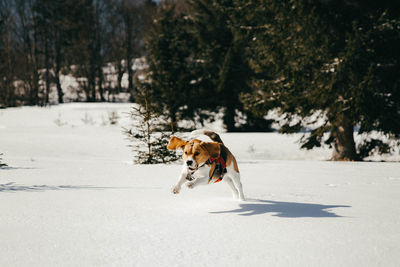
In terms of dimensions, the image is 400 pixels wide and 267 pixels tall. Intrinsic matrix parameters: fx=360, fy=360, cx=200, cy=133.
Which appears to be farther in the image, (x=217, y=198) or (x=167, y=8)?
(x=167, y=8)

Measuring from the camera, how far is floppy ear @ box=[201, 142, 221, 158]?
342 centimetres

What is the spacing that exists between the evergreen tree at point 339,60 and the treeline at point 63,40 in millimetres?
21231

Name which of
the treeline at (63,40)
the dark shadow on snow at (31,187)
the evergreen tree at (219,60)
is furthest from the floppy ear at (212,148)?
the treeline at (63,40)

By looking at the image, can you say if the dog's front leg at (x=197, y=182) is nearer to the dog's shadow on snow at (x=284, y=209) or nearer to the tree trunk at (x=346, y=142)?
the dog's shadow on snow at (x=284, y=209)

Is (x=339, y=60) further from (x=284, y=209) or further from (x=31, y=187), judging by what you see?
(x=31, y=187)

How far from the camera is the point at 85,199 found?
4.30 metres

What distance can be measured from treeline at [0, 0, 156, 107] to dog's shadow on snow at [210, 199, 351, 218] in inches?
1081

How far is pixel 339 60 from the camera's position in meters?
9.73

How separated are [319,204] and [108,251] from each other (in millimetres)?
2543

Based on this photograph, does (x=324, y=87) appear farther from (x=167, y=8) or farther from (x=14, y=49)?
(x=14, y=49)

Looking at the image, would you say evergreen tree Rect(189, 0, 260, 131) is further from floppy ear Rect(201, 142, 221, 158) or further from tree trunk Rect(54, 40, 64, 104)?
tree trunk Rect(54, 40, 64, 104)

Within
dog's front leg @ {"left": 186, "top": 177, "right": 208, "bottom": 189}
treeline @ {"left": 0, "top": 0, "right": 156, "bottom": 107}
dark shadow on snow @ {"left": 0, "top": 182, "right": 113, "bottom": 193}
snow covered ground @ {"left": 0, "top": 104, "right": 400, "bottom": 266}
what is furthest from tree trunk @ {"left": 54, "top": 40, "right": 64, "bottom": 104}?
Answer: dog's front leg @ {"left": 186, "top": 177, "right": 208, "bottom": 189}

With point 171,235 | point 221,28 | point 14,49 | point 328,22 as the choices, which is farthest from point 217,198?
point 14,49

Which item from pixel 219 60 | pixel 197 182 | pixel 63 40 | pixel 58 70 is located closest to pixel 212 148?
pixel 197 182
